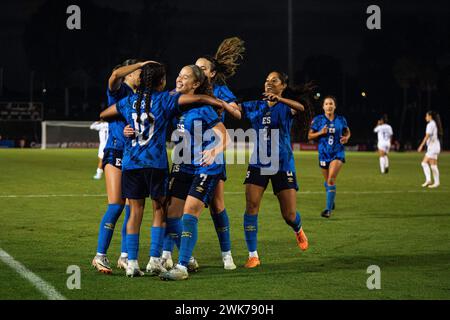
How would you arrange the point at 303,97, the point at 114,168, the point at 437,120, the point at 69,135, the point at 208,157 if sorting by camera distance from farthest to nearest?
the point at 69,135 < the point at 437,120 < the point at 303,97 < the point at 114,168 < the point at 208,157

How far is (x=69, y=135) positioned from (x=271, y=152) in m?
51.7

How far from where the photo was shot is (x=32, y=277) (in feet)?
27.7

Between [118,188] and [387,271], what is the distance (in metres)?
3.04

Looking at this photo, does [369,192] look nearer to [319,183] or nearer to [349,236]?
[319,183]

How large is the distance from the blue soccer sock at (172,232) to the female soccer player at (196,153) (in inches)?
9.6

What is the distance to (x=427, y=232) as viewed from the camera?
1276cm

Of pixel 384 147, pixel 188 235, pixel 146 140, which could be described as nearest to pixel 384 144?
pixel 384 147

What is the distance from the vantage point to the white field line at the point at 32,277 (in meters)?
7.54

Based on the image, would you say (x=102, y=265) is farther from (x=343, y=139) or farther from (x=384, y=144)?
(x=384, y=144)

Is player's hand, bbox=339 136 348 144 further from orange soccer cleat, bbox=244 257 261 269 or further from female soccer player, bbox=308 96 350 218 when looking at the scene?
orange soccer cleat, bbox=244 257 261 269

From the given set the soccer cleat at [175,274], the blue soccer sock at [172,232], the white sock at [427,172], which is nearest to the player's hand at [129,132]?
the blue soccer sock at [172,232]

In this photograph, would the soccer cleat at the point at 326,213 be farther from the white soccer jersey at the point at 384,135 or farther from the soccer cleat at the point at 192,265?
the white soccer jersey at the point at 384,135

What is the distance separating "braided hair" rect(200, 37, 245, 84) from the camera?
9469mm

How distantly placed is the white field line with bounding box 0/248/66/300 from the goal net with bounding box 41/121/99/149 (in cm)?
5033
